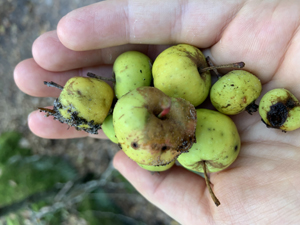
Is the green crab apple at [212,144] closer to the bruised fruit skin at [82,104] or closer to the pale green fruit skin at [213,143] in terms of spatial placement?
the pale green fruit skin at [213,143]

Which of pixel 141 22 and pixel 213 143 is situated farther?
pixel 141 22

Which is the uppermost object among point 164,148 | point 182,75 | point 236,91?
point 182,75

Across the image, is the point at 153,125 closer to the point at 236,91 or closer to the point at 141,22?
the point at 236,91

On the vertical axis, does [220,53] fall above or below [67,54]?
above

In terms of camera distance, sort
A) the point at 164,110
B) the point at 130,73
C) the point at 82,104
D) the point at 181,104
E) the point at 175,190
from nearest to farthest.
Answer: the point at 164,110
the point at 181,104
the point at 82,104
the point at 130,73
the point at 175,190

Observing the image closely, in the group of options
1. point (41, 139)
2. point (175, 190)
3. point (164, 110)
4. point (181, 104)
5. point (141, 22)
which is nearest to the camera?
point (164, 110)

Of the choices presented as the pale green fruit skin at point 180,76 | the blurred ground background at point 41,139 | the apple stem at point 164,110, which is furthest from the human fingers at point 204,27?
the blurred ground background at point 41,139

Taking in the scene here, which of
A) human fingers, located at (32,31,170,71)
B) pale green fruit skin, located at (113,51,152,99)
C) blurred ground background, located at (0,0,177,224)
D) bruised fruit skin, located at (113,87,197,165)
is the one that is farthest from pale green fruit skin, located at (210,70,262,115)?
blurred ground background, located at (0,0,177,224)

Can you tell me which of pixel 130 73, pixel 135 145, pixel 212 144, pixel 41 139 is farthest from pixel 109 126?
pixel 41 139
